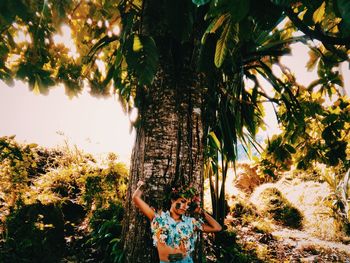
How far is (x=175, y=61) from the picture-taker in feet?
7.09

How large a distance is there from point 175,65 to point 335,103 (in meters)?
2.14

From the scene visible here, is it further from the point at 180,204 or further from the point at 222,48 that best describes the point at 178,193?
the point at 222,48

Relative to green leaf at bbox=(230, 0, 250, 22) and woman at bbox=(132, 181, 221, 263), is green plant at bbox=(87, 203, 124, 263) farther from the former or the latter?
green leaf at bbox=(230, 0, 250, 22)

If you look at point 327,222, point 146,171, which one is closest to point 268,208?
point 327,222

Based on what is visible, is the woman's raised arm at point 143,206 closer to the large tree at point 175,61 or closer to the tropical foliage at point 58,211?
the large tree at point 175,61

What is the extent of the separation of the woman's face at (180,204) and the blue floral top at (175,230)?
2.9 inches

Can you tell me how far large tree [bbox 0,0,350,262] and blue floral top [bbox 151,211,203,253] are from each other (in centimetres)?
11

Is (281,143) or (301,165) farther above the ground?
(281,143)

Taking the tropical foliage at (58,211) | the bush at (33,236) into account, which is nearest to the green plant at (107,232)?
the tropical foliage at (58,211)

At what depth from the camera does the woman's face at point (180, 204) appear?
1.91 meters

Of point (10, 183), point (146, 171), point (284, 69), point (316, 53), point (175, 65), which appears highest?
point (284, 69)

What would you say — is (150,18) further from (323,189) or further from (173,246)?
(323,189)


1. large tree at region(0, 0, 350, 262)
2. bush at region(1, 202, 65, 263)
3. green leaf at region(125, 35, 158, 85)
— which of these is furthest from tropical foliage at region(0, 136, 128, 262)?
green leaf at region(125, 35, 158, 85)

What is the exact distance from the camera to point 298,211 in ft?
21.8
